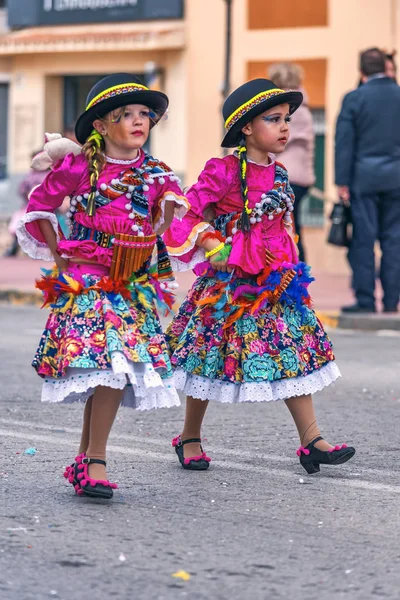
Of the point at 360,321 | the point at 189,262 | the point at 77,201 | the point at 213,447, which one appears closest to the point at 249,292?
the point at 189,262

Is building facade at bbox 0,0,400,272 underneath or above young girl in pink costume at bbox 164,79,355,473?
above

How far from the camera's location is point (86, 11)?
78.5ft

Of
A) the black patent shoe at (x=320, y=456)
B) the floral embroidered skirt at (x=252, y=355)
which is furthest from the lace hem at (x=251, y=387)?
the black patent shoe at (x=320, y=456)

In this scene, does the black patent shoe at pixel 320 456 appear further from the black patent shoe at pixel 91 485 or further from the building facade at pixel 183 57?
the building facade at pixel 183 57

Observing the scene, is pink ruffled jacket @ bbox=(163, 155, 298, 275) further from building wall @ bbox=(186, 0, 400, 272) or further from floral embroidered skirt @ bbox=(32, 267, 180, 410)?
building wall @ bbox=(186, 0, 400, 272)

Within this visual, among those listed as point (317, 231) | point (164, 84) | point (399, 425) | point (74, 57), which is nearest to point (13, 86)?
point (74, 57)

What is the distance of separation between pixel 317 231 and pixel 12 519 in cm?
1661

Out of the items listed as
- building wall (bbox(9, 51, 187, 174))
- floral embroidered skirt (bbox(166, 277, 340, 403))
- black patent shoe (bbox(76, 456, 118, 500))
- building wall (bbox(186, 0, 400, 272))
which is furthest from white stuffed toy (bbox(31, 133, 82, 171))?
building wall (bbox(9, 51, 187, 174))

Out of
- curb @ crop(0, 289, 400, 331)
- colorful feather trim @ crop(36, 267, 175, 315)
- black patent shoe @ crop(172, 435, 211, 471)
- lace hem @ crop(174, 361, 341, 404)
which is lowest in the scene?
curb @ crop(0, 289, 400, 331)

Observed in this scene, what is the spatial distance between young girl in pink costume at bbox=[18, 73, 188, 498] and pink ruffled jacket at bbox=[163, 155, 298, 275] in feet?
Result: 0.60

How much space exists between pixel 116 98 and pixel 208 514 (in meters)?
1.59

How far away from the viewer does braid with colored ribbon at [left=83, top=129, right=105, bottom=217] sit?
5836mm

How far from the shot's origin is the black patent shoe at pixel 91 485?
18.5ft

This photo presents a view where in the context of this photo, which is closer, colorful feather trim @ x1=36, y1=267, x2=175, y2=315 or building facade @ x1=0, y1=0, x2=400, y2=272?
colorful feather trim @ x1=36, y1=267, x2=175, y2=315
